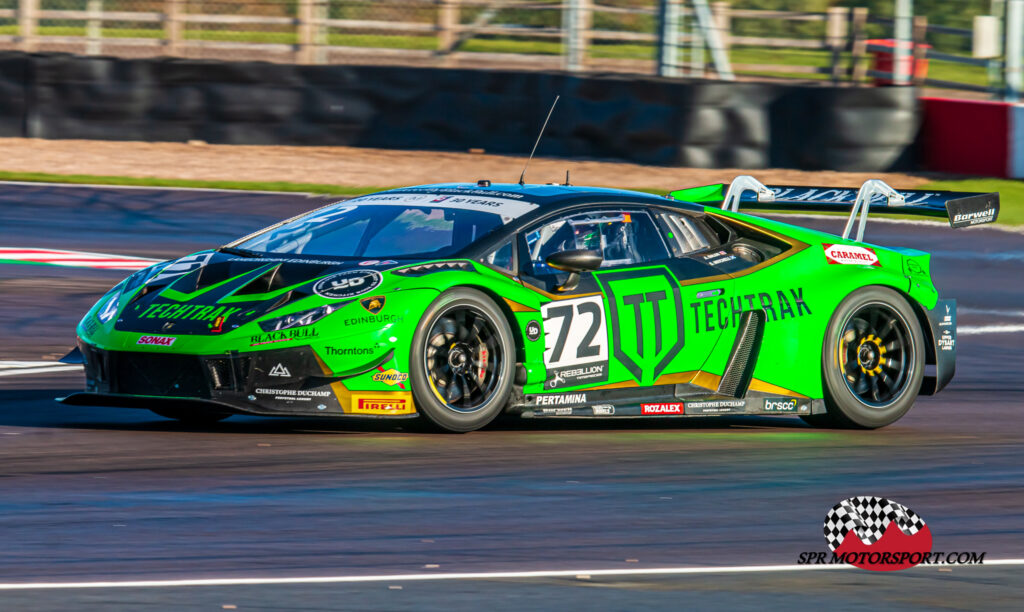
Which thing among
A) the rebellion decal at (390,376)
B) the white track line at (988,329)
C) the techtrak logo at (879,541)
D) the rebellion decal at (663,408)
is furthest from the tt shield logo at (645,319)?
the white track line at (988,329)

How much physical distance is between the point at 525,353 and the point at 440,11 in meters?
17.3

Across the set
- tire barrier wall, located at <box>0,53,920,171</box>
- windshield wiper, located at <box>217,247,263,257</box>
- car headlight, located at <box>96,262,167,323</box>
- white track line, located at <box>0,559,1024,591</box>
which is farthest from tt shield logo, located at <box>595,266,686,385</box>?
tire barrier wall, located at <box>0,53,920,171</box>

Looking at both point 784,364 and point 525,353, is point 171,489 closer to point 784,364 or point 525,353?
point 525,353

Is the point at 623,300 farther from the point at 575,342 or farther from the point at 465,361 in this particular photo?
the point at 465,361

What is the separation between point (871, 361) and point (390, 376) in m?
2.94

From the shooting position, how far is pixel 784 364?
937cm

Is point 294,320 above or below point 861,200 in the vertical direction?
below

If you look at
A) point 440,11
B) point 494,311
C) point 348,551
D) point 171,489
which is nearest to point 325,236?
point 494,311

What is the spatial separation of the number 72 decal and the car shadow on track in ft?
1.22

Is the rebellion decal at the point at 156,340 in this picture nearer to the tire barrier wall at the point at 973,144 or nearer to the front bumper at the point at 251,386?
the front bumper at the point at 251,386

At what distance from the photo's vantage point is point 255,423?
28.8 ft

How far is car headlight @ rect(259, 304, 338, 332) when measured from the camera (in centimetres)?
796

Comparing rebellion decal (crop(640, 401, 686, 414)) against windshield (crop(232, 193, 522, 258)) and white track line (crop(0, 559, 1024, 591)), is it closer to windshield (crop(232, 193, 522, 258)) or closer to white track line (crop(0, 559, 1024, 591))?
windshield (crop(232, 193, 522, 258))

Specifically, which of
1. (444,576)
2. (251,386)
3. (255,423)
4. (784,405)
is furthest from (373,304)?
(444,576)
